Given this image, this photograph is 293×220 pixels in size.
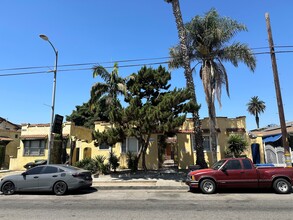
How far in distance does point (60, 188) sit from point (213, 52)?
14049mm

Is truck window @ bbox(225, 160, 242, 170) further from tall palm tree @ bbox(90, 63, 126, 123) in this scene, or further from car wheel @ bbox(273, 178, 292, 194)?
tall palm tree @ bbox(90, 63, 126, 123)

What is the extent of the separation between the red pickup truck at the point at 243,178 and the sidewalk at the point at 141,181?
172cm

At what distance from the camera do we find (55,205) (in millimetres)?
9031

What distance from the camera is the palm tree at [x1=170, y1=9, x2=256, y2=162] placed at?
18.0 m

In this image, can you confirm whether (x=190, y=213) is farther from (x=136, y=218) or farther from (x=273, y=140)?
(x=273, y=140)

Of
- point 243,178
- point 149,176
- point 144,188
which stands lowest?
point 144,188

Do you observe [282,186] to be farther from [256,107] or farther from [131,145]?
[256,107]

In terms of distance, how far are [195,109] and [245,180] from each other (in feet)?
20.1

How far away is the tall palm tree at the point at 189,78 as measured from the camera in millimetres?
16609

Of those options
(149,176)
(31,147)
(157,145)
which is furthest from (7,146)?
(149,176)

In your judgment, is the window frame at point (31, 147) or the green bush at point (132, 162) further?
the window frame at point (31, 147)

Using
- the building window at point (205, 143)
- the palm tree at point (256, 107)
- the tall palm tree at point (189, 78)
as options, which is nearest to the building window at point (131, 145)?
the building window at point (205, 143)

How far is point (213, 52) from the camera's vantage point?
18750 millimetres

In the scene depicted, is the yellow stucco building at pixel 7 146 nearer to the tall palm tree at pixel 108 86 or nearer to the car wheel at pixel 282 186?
the tall palm tree at pixel 108 86
